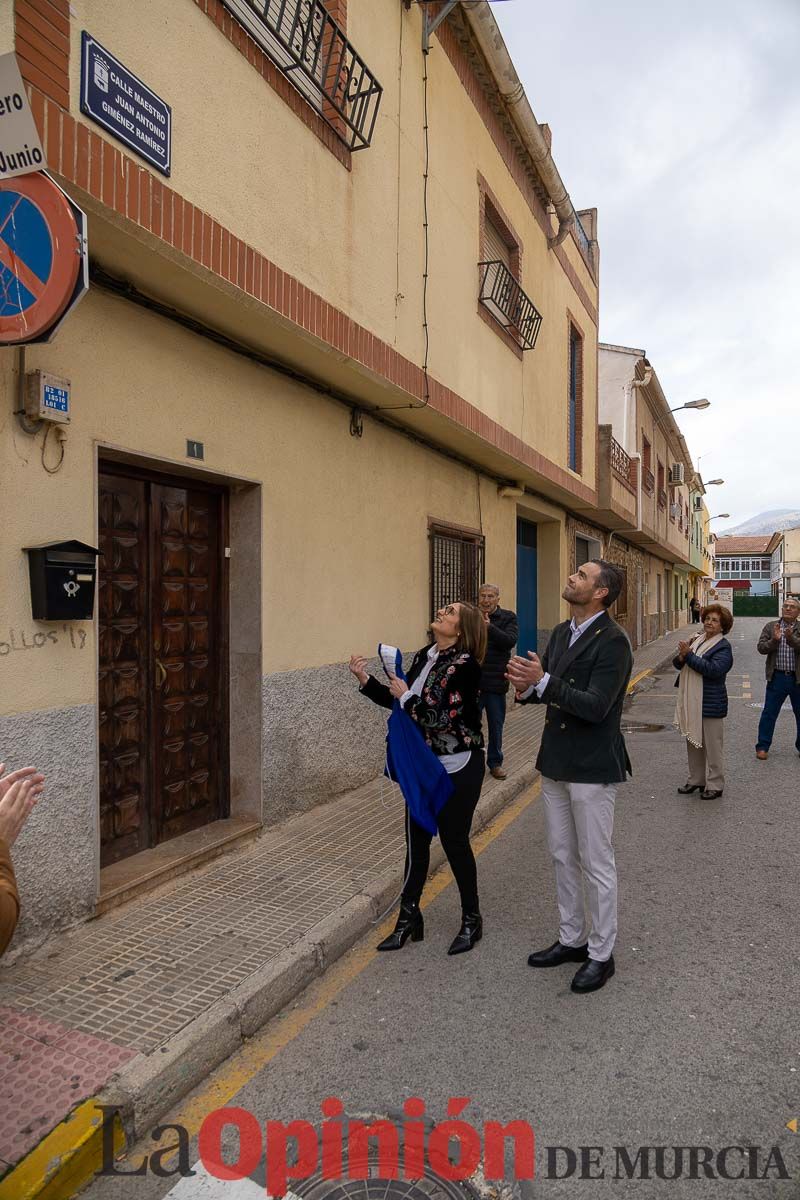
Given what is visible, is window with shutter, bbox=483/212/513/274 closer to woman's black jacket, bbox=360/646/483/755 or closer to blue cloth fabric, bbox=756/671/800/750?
blue cloth fabric, bbox=756/671/800/750

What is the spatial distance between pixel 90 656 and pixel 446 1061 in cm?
250

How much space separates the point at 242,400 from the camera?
17.3 feet

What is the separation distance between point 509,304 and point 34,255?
7.32 meters

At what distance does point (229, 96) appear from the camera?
14.8ft

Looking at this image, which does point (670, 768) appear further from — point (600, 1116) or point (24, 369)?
point (24, 369)

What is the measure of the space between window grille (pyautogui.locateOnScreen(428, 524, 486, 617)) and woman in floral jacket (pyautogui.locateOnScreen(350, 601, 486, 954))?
13.9ft

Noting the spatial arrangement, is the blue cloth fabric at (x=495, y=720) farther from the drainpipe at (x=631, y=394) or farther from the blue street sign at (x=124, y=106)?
the drainpipe at (x=631, y=394)

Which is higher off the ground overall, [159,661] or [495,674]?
[159,661]

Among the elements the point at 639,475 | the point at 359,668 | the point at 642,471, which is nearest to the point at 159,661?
the point at 359,668

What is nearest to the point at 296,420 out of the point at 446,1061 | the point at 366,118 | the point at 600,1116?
the point at 366,118

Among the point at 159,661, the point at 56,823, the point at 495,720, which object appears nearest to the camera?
the point at 56,823

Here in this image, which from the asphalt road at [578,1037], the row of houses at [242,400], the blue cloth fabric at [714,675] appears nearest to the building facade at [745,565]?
the row of houses at [242,400]

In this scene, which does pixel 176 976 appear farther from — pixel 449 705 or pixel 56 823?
pixel 449 705

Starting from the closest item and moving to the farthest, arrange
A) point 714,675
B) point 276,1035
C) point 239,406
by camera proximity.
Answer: point 276,1035, point 239,406, point 714,675
